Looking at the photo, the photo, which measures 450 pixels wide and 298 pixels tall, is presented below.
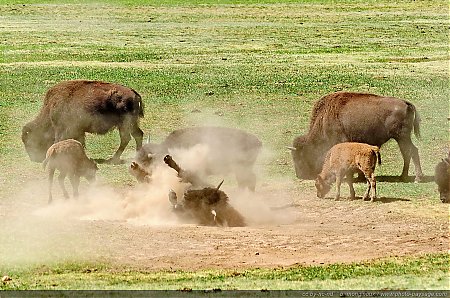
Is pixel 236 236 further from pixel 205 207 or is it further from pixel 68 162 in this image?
pixel 68 162

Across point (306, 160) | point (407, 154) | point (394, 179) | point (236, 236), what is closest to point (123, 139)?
point (306, 160)

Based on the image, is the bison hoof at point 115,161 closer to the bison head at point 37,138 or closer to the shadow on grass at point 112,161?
the shadow on grass at point 112,161

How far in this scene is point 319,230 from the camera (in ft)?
48.4

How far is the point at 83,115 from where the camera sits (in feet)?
69.6

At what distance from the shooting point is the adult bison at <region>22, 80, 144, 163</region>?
69.7 ft

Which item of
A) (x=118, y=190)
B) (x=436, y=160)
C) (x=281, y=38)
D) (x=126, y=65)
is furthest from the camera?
(x=281, y=38)

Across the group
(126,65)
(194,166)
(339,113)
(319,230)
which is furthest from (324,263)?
(126,65)

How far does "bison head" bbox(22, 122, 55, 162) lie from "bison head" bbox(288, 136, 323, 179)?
15.3 feet

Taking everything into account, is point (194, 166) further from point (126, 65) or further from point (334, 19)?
point (334, 19)

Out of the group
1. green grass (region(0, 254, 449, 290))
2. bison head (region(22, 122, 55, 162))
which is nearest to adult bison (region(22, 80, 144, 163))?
bison head (region(22, 122, 55, 162))

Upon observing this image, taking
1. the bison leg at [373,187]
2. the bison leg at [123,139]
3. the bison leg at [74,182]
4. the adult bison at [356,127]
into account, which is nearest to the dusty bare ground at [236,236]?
the bison leg at [373,187]

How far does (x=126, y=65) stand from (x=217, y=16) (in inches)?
1034

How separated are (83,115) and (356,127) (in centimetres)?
508

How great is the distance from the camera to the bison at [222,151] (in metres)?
17.1
